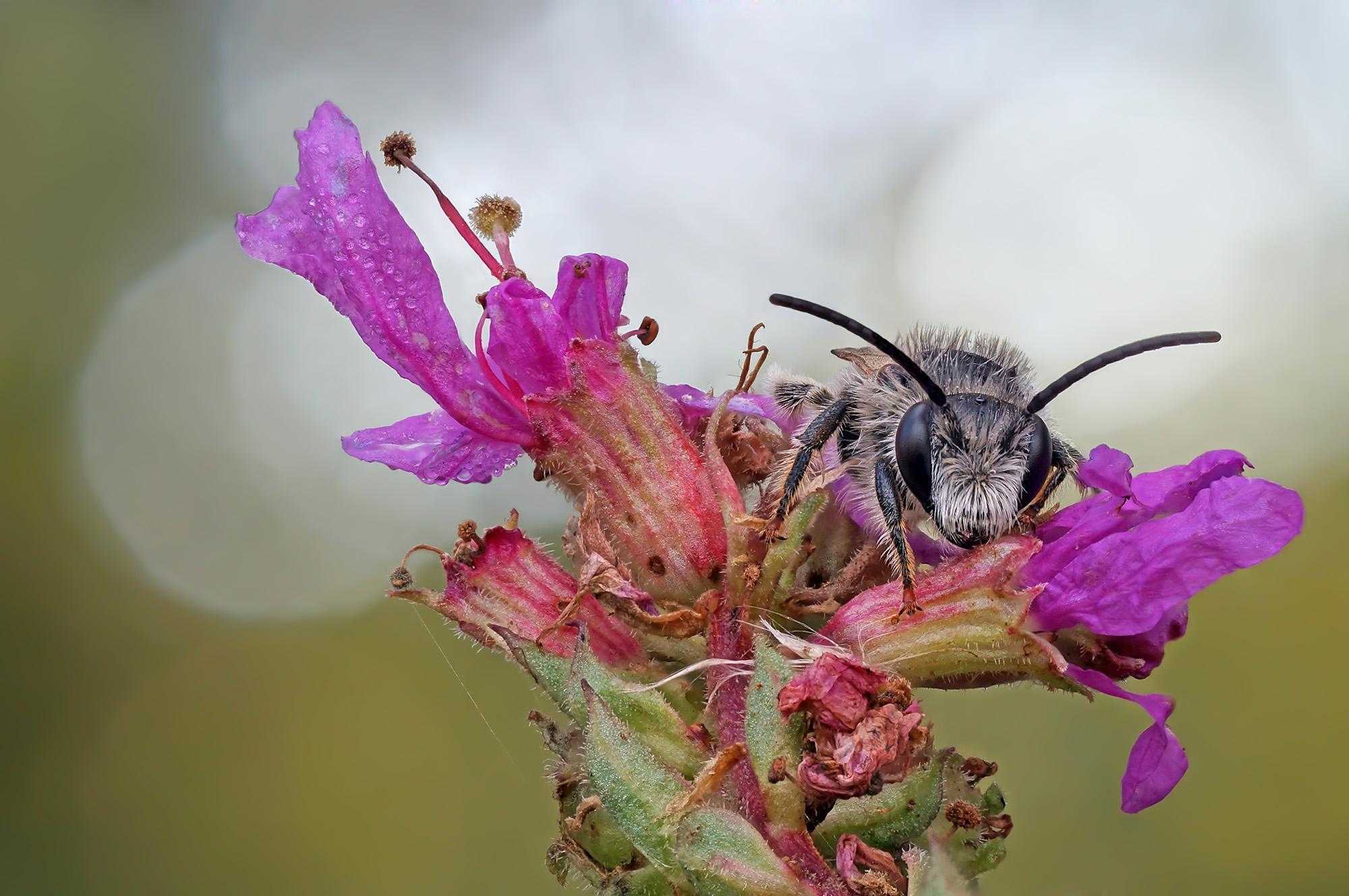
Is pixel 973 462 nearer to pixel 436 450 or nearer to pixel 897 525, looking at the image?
pixel 897 525

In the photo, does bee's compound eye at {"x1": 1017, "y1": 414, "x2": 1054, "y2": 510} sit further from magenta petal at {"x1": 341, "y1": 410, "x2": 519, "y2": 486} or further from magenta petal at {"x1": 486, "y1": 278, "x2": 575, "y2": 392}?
magenta petal at {"x1": 341, "y1": 410, "x2": 519, "y2": 486}

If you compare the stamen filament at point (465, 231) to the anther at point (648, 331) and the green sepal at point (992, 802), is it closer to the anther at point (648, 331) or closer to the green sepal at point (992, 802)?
the anther at point (648, 331)

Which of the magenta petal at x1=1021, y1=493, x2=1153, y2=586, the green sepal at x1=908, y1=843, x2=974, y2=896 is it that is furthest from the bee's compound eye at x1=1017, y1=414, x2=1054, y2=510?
the green sepal at x1=908, y1=843, x2=974, y2=896

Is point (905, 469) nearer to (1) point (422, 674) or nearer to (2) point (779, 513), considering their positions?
(2) point (779, 513)

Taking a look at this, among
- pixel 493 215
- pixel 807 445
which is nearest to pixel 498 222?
pixel 493 215

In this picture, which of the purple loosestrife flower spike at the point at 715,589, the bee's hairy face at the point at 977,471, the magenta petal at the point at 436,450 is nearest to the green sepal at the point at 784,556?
the purple loosestrife flower spike at the point at 715,589

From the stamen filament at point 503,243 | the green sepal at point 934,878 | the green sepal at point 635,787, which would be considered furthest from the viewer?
the stamen filament at point 503,243
